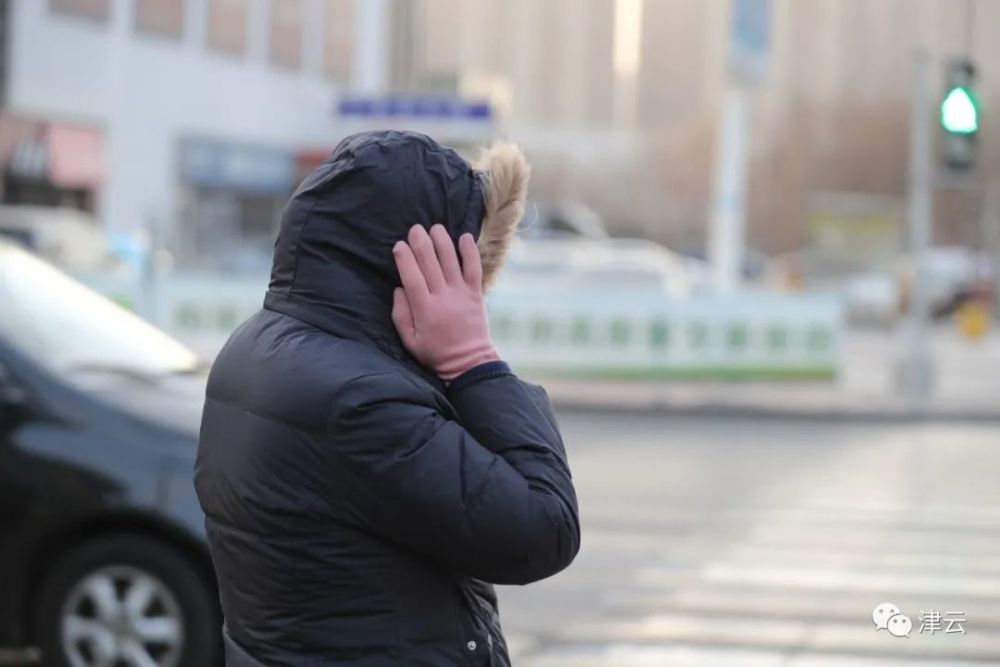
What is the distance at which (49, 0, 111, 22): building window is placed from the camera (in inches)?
1368

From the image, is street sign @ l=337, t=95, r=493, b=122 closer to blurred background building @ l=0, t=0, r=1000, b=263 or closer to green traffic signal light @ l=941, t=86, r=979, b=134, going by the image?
blurred background building @ l=0, t=0, r=1000, b=263

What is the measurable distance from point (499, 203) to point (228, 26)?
41.2 metres

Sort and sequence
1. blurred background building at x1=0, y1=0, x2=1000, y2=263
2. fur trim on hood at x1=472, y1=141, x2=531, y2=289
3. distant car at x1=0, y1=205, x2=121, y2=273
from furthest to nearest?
blurred background building at x1=0, y1=0, x2=1000, y2=263 → distant car at x1=0, y1=205, x2=121, y2=273 → fur trim on hood at x1=472, y1=141, x2=531, y2=289

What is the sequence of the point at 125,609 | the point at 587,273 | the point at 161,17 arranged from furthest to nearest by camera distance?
the point at 161,17 → the point at 587,273 → the point at 125,609

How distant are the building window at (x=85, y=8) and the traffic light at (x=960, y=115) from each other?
868 inches

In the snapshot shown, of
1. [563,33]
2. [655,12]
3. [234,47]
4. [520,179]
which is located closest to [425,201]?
[520,179]

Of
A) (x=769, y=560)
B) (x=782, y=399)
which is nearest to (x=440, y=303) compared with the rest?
(x=769, y=560)

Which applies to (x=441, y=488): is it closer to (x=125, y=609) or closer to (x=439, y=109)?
(x=125, y=609)

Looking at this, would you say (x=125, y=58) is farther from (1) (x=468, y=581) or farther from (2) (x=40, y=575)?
(1) (x=468, y=581)

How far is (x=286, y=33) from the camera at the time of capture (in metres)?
45.3

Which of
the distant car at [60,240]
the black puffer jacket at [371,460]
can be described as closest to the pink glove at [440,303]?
the black puffer jacket at [371,460]

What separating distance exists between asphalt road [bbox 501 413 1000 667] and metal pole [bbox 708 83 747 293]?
24.0ft

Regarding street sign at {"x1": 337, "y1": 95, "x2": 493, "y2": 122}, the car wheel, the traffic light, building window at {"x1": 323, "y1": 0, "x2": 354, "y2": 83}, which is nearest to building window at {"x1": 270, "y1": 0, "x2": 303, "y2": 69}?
building window at {"x1": 323, "y1": 0, "x2": 354, "y2": 83}

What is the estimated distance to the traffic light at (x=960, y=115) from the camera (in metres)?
18.1
